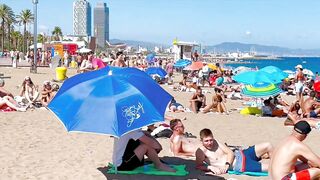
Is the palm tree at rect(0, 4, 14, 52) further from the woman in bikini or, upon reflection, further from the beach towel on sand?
the beach towel on sand

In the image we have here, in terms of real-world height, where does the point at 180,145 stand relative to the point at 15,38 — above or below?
below

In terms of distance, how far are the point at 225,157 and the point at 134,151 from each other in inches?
49.6

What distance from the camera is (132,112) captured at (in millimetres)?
4844

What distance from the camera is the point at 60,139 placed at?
316 inches

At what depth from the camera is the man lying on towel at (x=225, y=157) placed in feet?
19.6

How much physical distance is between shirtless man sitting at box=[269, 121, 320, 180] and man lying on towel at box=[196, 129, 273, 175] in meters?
1.28

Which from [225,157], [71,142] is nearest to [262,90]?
[71,142]

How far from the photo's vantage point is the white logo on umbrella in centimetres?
479

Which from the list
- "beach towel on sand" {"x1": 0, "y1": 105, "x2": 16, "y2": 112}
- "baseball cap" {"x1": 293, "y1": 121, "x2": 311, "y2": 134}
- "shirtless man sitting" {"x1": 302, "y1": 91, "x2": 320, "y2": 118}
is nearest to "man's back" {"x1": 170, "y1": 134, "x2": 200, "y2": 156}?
"baseball cap" {"x1": 293, "y1": 121, "x2": 311, "y2": 134}

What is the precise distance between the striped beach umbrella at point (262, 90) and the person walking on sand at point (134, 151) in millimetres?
6389

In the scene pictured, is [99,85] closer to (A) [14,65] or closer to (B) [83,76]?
(B) [83,76]

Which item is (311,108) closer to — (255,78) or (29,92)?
(255,78)

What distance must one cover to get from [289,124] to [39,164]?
654cm

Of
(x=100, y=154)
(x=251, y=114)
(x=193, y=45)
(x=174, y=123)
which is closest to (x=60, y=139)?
(x=100, y=154)
